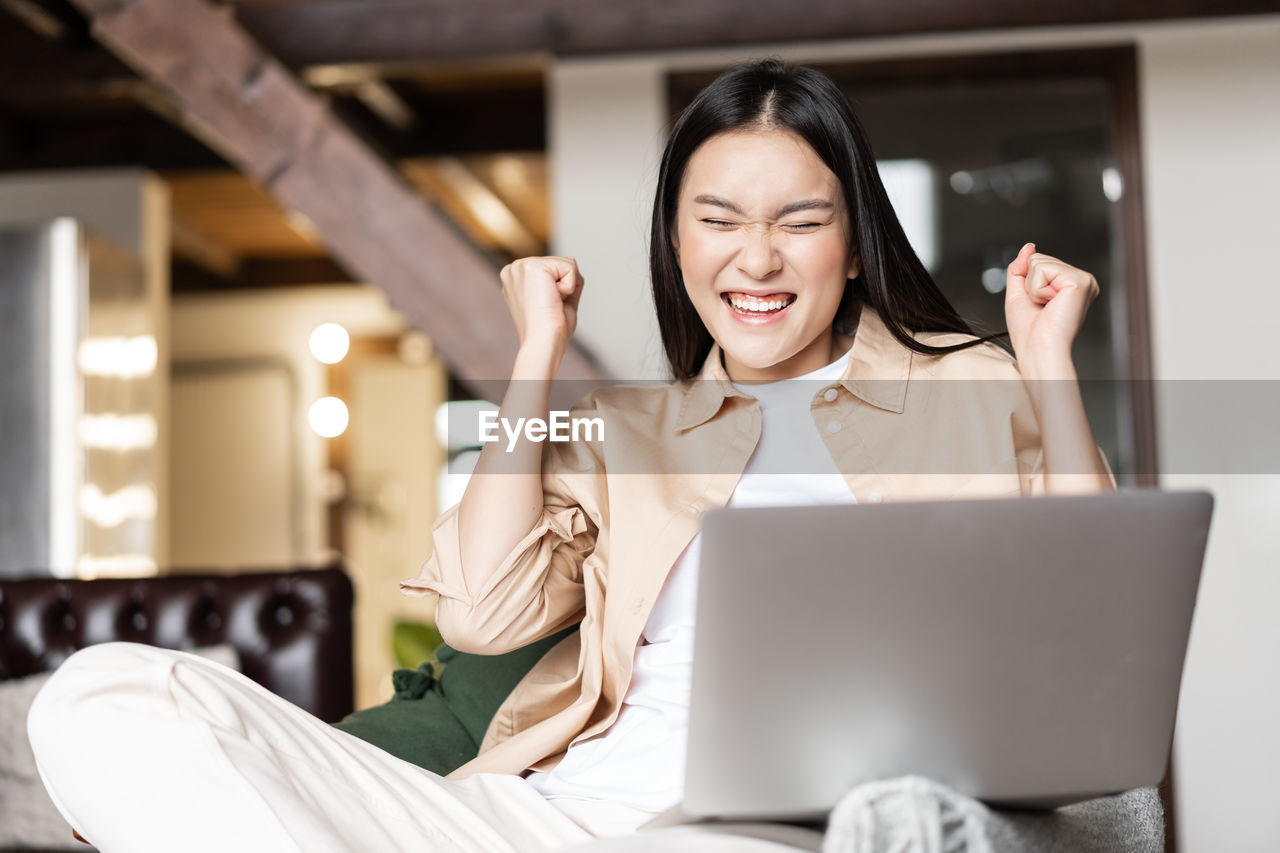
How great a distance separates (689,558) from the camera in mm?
1268

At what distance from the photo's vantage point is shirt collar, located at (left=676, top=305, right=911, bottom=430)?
131cm

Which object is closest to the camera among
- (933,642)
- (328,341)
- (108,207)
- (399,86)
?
(933,642)

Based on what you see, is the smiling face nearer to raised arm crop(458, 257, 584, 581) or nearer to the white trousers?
raised arm crop(458, 257, 584, 581)

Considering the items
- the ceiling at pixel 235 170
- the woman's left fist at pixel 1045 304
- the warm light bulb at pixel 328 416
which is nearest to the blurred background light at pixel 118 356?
the ceiling at pixel 235 170

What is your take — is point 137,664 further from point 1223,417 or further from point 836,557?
point 1223,417

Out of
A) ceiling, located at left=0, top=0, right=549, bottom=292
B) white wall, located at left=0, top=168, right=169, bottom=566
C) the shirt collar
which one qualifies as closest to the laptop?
the shirt collar

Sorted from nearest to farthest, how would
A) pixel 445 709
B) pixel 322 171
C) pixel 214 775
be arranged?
pixel 214 775 → pixel 445 709 → pixel 322 171

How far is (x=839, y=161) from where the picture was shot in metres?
1.31

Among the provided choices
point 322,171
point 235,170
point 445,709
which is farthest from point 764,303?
point 235,170

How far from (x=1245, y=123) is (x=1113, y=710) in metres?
2.85

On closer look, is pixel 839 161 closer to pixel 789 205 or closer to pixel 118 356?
pixel 789 205

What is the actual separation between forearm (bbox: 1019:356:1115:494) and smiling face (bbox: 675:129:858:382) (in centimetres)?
26

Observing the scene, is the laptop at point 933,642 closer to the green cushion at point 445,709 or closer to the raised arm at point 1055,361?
the raised arm at point 1055,361

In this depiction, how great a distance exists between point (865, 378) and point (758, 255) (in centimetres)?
19
